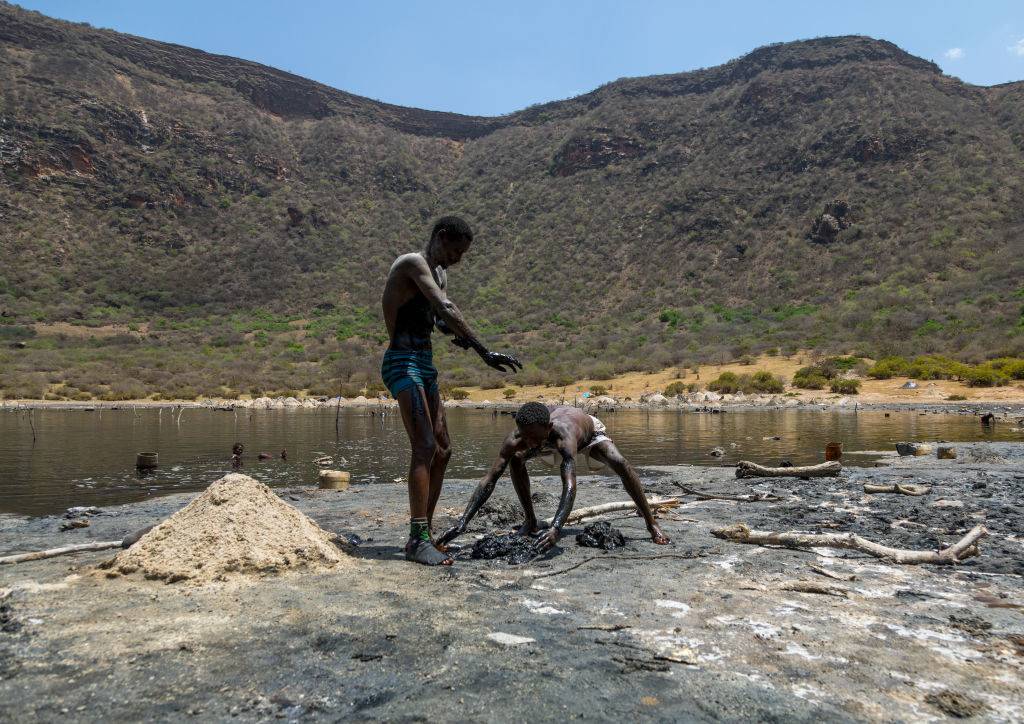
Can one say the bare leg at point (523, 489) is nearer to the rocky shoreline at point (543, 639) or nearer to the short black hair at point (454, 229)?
the rocky shoreline at point (543, 639)

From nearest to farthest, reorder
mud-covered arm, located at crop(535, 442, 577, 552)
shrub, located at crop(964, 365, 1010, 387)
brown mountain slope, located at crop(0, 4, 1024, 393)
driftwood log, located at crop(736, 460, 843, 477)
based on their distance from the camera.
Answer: mud-covered arm, located at crop(535, 442, 577, 552) < driftwood log, located at crop(736, 460, 843, 477) < shrub, located at crop(964, 365, 1010, 387) < brown mountain slope, located at crop(0, 4, 1024, 393)

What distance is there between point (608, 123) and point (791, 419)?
62733 millimetres

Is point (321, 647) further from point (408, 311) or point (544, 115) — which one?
point (544, 115)

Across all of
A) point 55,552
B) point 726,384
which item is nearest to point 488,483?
point 55,552

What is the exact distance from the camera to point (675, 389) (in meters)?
34.0

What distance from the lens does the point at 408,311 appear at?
15.4 ft

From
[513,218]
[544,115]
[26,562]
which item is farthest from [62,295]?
[544,115]

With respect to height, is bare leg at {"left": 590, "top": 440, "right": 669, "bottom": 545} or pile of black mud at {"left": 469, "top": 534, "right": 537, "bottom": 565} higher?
bare leg at {"left": 590, "top": 440, "right": 669, "bottom": 545}

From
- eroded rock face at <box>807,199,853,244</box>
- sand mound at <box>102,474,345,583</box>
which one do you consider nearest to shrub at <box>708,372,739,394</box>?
eroded rock face at <box>807,199,853,244</box>

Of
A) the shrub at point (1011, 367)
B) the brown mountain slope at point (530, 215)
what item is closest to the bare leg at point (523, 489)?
the shrub at point (1011, 367)

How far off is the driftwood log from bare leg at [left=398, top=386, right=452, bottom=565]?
6.35 meters

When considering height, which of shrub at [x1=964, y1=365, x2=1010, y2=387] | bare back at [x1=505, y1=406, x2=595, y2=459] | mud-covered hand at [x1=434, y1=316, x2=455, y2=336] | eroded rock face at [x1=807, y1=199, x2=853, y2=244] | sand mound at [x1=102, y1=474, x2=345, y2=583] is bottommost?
sand mound at [x1=102, y1=474, x2=345, y2=583]

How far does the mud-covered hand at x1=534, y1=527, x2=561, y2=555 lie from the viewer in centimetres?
460

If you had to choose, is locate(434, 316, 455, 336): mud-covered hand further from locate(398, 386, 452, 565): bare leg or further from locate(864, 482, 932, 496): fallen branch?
locate(864, 482, 932, 496): fallen branch
